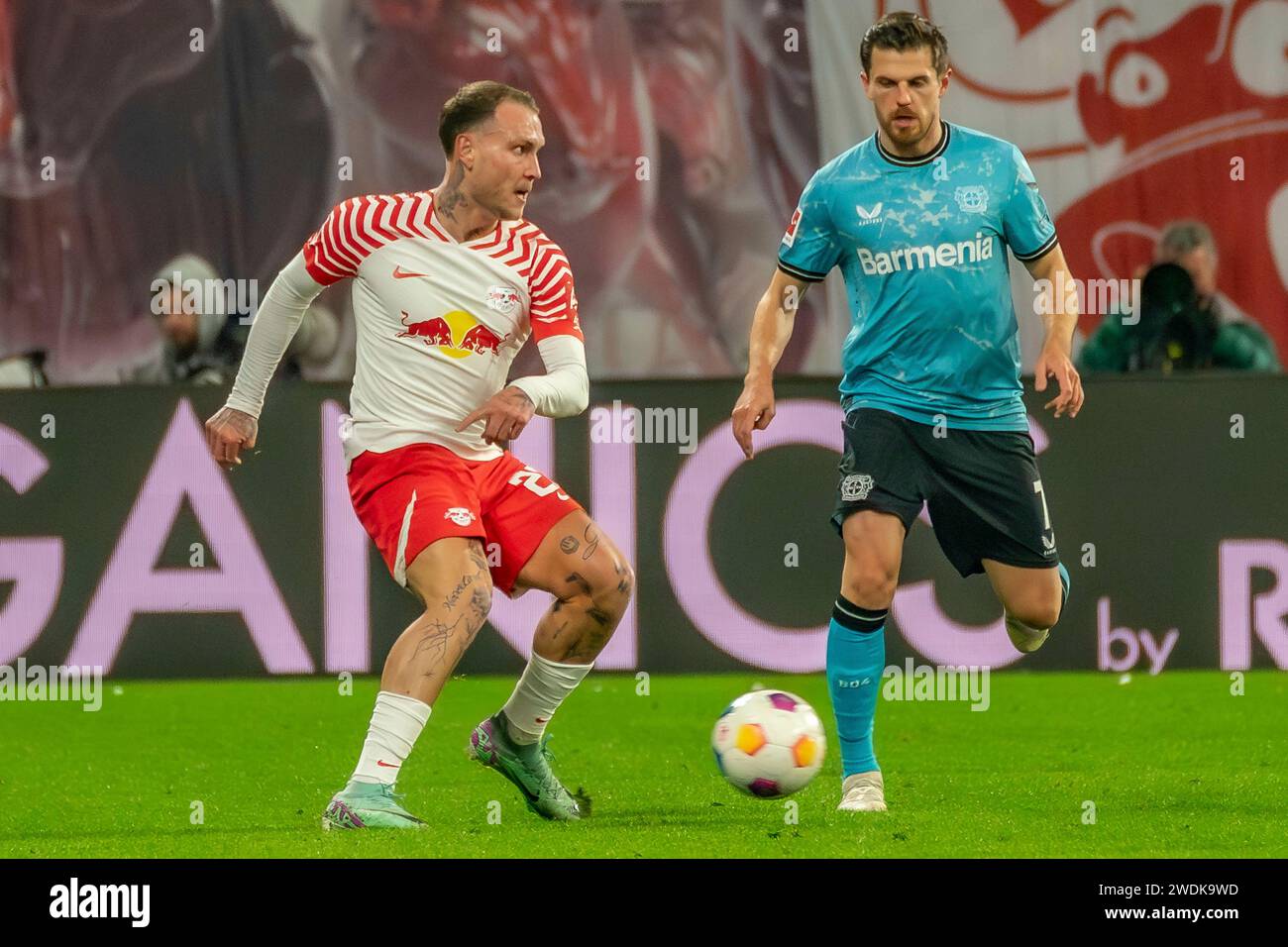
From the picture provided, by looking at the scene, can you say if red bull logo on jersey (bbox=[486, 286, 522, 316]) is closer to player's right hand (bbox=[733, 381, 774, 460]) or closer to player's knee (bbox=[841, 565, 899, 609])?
player's right hand (bbox=[733, 381, 774, 460])

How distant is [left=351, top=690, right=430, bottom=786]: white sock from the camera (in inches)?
218

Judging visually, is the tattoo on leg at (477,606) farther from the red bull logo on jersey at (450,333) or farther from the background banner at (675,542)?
the background banner at (675,542)

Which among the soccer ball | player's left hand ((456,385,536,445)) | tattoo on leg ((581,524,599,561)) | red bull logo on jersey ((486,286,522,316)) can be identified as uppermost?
red bull logo on jersey ((486,286,522,316))

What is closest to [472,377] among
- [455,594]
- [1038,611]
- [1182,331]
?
[455,594]

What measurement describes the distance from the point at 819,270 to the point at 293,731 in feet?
10.2

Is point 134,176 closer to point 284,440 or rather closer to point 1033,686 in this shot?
point 284,440

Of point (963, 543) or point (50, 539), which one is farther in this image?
point (50, 539)

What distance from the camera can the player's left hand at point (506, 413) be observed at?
557cm

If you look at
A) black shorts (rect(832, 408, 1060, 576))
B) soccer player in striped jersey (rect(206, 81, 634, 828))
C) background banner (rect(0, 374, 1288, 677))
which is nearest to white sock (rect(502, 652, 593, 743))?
soccer player in striped jersey (rect(206, 81, 634, 828))

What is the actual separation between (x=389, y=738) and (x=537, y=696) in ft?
2.09

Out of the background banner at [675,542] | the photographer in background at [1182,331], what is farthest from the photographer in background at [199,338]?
the photographer in background at [1182,331]

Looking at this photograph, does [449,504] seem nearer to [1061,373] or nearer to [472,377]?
[472,377]

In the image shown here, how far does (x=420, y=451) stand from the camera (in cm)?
591

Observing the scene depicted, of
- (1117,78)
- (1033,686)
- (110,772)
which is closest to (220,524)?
(110,772)
